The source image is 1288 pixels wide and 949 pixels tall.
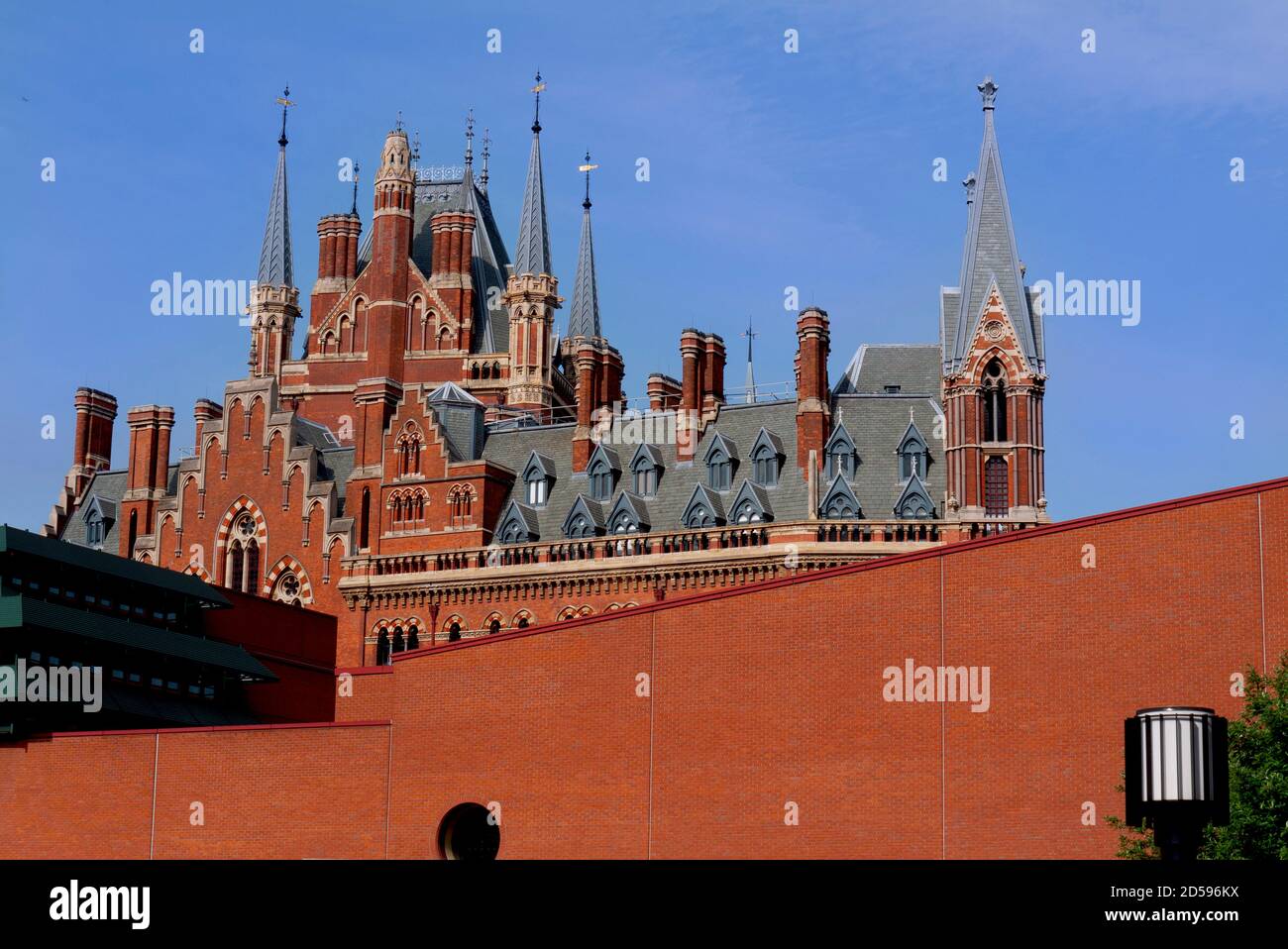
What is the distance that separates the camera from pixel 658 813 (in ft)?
151

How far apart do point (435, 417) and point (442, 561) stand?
594 cm

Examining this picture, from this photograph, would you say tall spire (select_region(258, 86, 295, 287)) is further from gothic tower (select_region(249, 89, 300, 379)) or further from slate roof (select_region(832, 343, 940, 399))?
slate roof (select_region(832, 343, 940, 399))

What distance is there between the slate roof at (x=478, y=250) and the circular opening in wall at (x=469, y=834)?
1928 inches

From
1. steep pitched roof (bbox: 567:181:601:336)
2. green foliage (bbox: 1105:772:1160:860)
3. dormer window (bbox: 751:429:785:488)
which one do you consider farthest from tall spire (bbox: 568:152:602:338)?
green foliage (bbox: 1105:772:1160:860)

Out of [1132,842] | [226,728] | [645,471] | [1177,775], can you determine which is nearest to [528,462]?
[645,471]

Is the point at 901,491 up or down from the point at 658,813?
up

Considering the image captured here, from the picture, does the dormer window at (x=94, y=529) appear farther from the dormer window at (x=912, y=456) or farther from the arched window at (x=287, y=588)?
the dormer window at (x=912, y=456)

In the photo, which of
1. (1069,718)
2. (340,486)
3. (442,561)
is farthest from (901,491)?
(1069,718)

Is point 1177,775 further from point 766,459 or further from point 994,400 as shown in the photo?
point 766,459

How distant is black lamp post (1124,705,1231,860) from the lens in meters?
28.7

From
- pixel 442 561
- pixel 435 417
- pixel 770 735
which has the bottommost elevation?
pixel 770 735
